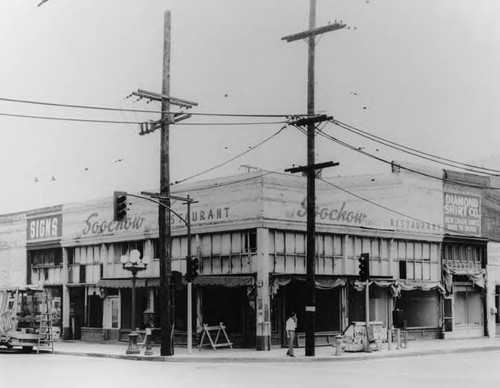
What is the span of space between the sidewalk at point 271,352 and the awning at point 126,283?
258 cm

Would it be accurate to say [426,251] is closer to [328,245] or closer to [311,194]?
[328,245]

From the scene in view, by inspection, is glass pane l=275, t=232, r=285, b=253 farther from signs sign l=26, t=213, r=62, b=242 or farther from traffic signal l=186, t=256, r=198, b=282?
signs sign l=26, t=213, r=62, b=242

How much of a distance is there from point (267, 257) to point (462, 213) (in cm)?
1238

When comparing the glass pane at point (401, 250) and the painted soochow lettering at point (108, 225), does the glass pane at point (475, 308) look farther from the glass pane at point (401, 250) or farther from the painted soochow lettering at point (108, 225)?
the painted soochow lettering at point (108, 225)

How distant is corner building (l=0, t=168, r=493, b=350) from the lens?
3138cm

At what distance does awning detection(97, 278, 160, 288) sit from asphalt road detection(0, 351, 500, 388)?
6.96m

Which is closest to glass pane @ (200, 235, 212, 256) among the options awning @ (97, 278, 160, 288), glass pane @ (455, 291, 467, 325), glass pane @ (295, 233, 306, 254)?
awning @ (97, 278, 160, 288)

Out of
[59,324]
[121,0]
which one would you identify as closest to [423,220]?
[59,324]

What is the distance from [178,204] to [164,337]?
804 centimetres

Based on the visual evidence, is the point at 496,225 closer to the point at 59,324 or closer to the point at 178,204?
the point at 178,204

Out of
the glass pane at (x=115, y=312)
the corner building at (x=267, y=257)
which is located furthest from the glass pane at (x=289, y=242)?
the glass pane at (x=115, y=312)

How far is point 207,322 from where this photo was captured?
3300 cm

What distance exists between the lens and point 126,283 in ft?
116

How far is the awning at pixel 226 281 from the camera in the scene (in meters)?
30.7
